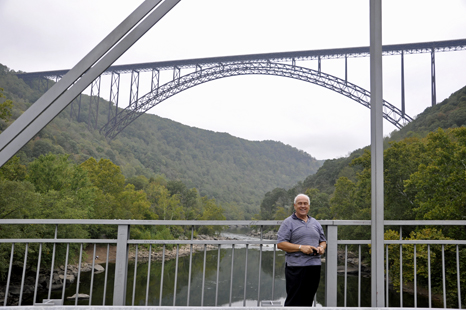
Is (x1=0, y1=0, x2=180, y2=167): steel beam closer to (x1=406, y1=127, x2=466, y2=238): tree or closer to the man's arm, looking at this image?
the man's arm

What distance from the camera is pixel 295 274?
2062mm

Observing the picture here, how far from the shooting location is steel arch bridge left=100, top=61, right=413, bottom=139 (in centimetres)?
1886

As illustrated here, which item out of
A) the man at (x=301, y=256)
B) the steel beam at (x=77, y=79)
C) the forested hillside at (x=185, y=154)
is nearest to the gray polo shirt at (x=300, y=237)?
the man at (x=301, y=256)

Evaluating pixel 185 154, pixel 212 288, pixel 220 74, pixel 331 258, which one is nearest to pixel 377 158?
pixel 331 258

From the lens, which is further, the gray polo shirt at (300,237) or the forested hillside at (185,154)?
the forested hillside at (185,154)

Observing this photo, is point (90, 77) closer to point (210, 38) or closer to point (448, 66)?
point (448, 66)

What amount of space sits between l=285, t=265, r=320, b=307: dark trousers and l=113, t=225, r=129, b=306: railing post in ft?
3.27

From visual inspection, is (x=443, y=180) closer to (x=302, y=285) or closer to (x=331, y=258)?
(x=331, y=258)

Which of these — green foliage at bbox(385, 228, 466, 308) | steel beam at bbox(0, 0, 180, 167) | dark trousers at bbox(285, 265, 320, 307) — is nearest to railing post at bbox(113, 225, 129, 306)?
steel beam at bbox(0, 0, 180, 167)

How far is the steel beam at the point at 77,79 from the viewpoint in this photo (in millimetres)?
1496

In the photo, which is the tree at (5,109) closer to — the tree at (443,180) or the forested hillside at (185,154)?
the forested hillside at (185,154)

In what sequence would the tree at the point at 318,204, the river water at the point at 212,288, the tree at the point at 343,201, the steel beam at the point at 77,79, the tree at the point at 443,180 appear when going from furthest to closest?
the tree at the point at 318,204, the tree at the point at 343,201, the river water at the point at 212,288, the tree at the point at 443,180, the steel beam at the point at 77,79

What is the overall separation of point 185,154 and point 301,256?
23953 mm

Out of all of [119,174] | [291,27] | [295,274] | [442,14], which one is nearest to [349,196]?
[442,14]
